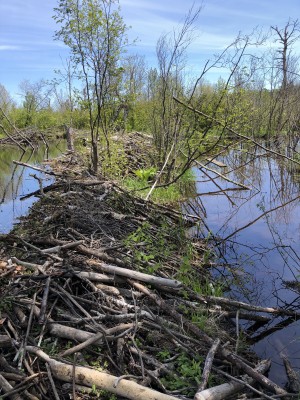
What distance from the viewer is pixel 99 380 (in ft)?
9.75

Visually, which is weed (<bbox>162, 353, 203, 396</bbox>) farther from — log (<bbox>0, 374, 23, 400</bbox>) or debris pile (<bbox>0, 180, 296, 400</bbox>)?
log (<bbox>0, 374, 23, 400</bbox>)

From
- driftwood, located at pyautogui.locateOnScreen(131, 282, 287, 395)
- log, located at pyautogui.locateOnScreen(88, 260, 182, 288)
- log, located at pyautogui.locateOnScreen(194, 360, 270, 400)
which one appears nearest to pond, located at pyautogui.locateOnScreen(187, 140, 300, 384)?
driftwood, located at pyautogui.locateOnScreen(131, 282, 287, 395)

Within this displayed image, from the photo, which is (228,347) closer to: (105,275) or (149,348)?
(149,348)

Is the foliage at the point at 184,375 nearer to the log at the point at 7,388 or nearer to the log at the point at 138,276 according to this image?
the log at the point at 138,276

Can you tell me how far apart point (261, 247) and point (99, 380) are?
17.2 feet

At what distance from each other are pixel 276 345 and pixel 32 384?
283cm

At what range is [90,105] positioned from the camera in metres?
9.96

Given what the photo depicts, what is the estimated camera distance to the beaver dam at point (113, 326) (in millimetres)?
3053

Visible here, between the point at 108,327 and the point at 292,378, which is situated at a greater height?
the point at 108,327

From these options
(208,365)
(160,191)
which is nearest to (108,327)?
(208,365)

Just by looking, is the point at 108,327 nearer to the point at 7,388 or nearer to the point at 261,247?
the point at 7,388

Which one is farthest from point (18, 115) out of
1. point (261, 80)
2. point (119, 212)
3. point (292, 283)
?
point (292, 283)

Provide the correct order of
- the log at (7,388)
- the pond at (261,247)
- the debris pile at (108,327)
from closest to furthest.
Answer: the log at (7,388) < the debris pile at (108,327) < the pond at (261,247)

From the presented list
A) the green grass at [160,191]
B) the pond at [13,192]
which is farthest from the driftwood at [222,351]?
the green grass at [160,191]
